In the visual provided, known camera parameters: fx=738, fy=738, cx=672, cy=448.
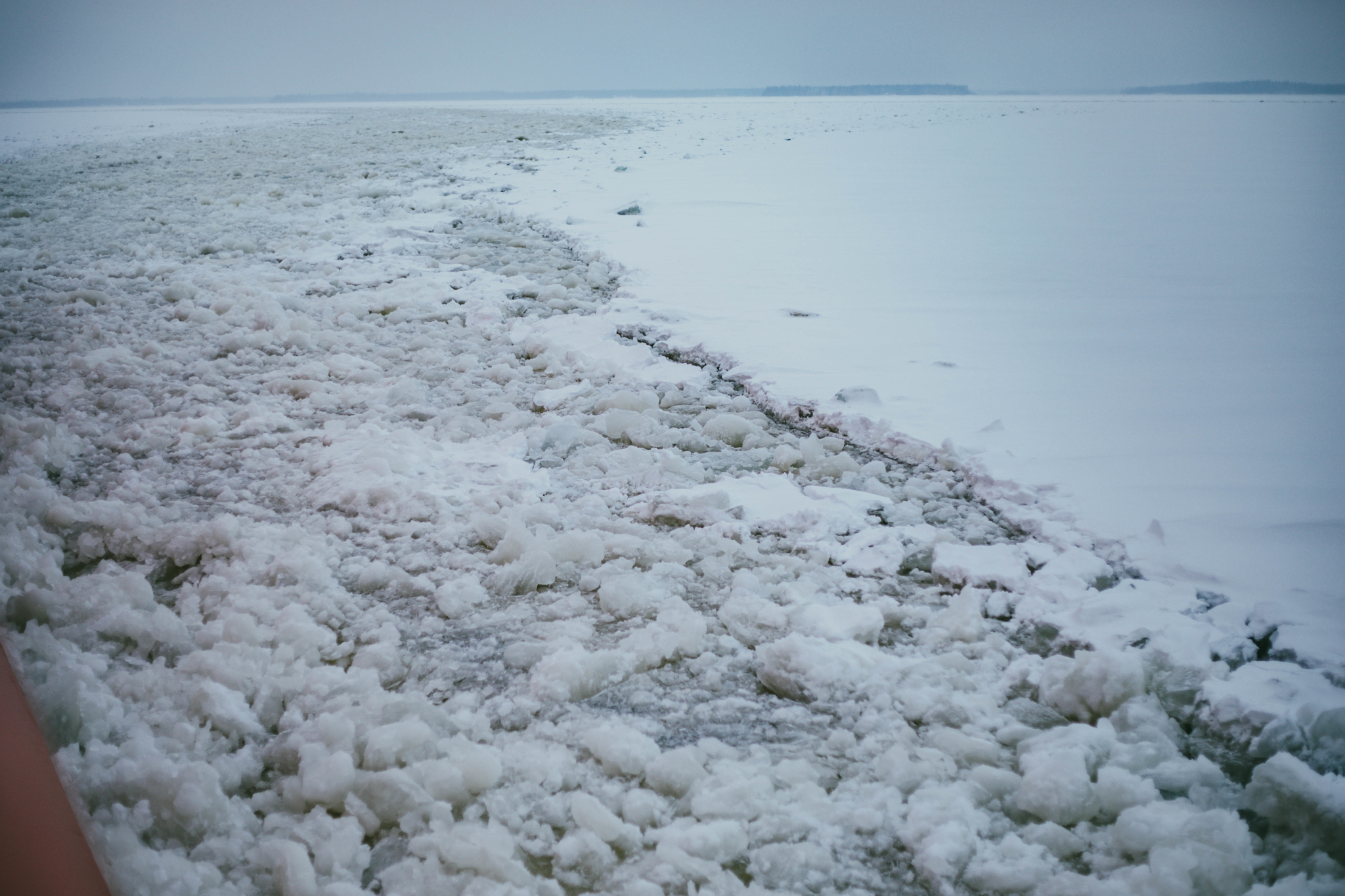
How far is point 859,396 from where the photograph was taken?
2.13 metres

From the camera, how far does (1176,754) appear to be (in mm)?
992

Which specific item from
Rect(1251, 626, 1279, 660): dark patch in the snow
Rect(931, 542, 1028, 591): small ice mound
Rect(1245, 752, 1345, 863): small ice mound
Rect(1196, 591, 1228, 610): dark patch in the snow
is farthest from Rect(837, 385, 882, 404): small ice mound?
Rect(1245, 752, 1345, 863): small ice mound

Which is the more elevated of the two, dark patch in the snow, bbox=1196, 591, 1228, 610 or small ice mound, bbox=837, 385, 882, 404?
small ice mound, bbox=837, 385, 882, 404

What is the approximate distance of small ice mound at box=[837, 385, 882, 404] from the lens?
211 cm

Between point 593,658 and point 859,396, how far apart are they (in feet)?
4.11

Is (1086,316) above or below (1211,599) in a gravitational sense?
above

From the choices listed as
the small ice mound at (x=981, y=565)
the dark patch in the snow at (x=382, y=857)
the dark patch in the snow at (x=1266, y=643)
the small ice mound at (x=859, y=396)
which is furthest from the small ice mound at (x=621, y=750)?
the small ice mound at (x=859, y=396)

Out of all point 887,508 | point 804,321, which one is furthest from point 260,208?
point 887,508

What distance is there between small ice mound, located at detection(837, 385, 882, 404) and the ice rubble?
5.9 inches

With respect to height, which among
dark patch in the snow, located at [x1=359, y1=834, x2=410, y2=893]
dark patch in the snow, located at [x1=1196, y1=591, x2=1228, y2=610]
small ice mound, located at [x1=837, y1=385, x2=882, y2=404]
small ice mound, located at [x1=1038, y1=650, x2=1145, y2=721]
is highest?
small ice mound, located at [x1=837, y1=385, x2=882, y2=404]

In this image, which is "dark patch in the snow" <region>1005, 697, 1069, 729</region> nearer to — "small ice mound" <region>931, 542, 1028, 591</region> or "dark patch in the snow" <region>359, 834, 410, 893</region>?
"small ice mound" <region>931, 542, 1028, 591</region>

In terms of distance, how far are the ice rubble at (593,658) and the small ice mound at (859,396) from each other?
0.49 ft

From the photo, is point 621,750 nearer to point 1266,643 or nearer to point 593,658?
point 593,658

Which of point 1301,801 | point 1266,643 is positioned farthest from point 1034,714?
point 1266,643
